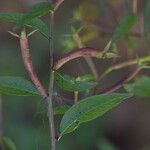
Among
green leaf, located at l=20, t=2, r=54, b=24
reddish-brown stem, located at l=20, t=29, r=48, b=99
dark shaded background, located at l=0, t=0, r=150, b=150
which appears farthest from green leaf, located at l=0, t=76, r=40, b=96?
dark shaded background, located at l=0, t=0, r=150, b=150

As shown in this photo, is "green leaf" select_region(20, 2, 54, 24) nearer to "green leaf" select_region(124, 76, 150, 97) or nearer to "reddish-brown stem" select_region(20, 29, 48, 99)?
"reddish-brown stem" select_region(20, 29, 48, 99)

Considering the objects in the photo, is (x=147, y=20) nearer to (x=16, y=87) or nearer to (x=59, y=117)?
(x=16, y=87)

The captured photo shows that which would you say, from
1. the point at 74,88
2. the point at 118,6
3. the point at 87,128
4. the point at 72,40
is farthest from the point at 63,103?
the point at 87,128

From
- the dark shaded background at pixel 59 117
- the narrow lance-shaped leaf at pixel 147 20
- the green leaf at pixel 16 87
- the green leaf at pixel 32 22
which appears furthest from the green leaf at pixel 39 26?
the dark shaded background at pixel 59 117

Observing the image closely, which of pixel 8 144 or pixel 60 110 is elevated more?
pixel 60 110

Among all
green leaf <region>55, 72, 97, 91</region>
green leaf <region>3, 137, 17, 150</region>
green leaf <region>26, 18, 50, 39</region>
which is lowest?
green leaf <region>3, 137, 17, 150</region>

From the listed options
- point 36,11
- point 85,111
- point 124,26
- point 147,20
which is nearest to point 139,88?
point 124,26
